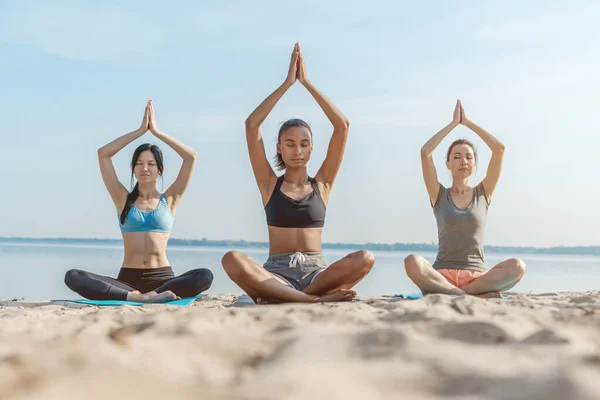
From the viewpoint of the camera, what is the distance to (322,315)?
3.01 meters

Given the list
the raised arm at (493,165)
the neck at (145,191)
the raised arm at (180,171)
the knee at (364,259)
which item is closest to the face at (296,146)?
the knee at (364,259)

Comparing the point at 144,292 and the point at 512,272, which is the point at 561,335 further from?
the point at 144,292

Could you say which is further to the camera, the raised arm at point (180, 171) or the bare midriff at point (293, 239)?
the raised arm at point (180, 171)

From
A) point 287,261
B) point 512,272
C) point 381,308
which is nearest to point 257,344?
point 381,308

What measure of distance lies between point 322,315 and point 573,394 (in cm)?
149

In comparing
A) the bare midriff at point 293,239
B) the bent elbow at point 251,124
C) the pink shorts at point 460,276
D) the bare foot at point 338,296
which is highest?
the bent elbow at point 251,124

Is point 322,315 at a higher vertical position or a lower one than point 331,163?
lower

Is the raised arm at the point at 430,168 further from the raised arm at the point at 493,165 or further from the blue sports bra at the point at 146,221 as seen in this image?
the blue sports bra at the point at 146,221

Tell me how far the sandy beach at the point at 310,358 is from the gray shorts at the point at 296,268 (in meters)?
2.19

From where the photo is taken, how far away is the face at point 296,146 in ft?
17.1

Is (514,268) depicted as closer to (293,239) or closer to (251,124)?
(293,239)

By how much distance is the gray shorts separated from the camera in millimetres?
4941

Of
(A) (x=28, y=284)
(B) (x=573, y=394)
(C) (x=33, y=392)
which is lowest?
(A) (x=28, y=284)

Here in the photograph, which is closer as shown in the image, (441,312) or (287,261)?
(441,312)
